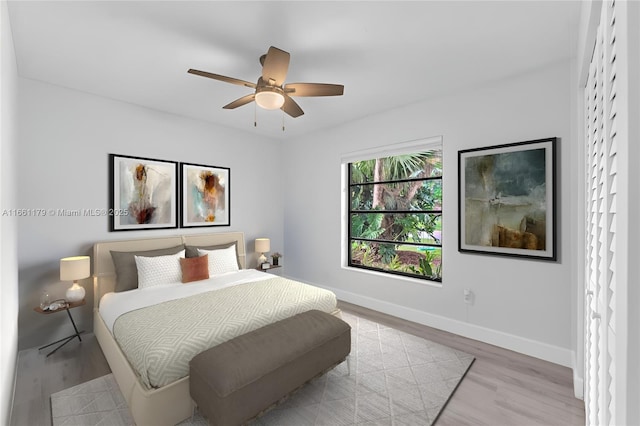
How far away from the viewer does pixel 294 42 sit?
2127 millimetres

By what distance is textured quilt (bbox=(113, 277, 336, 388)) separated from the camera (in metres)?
1.75

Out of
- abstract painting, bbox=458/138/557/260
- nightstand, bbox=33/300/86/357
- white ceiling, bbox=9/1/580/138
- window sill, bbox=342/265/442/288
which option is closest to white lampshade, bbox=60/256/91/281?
nightstand, bbox=33/300/86/357

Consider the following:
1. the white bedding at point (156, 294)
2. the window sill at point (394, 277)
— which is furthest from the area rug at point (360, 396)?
the window sill at point (394, 277)

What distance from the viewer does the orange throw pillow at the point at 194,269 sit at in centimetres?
316

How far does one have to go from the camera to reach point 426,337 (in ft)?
9.83

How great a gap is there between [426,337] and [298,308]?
4.85 ft

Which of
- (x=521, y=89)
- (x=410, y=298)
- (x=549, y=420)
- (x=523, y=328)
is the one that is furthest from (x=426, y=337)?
(x=521, y=89)

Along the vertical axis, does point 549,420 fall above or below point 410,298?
below

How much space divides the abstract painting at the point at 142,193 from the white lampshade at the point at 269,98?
2125 mm

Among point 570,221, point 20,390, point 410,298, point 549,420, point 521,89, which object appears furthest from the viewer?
point 410,298

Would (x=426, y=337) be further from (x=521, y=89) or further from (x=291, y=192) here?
(x=291, y=192)

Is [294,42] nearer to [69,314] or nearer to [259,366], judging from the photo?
[259,366]

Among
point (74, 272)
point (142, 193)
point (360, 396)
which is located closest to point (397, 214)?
point (360, 396)

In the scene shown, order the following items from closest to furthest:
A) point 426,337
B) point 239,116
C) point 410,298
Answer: point 426,337
point 410,298
point 239,116
